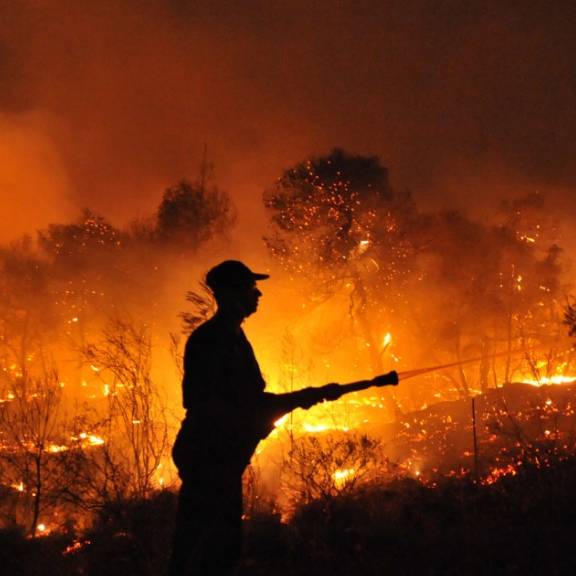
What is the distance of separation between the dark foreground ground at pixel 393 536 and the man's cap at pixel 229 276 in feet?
10.9

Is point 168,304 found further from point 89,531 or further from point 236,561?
point 236,561

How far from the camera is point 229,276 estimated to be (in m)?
3.47

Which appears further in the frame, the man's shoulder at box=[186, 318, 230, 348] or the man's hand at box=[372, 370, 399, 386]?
the man's hand at box=[372, 370, 399, 386]

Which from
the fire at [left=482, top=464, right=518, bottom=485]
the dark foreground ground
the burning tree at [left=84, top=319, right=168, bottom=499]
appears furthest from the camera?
the burning tree at [left=84, top=319, right=168, bottom=499]

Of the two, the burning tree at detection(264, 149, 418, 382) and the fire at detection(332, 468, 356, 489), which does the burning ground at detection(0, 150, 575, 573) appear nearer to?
the burning tree at detection(264, 149, 418, 382)

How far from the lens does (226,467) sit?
125 inches

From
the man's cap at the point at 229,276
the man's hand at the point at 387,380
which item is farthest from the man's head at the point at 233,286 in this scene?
the man's hand at the point at 387,380

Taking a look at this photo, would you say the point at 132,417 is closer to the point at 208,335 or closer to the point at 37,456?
the point at 37,456

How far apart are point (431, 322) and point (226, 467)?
1949 cm

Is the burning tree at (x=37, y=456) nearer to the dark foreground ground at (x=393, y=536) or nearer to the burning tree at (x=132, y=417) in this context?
the burning tree at (x=132, y=417)

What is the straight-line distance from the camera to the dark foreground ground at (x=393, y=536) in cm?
479

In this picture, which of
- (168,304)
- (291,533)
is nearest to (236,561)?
(291,533)

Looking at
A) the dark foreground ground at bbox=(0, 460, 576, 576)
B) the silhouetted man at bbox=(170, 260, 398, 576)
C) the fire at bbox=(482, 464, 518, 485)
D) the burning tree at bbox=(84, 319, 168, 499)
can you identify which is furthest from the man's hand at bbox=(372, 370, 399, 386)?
the burning tree at bbox=(84, 319, 168, 499)

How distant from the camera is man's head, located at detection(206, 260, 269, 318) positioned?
3449 mm
